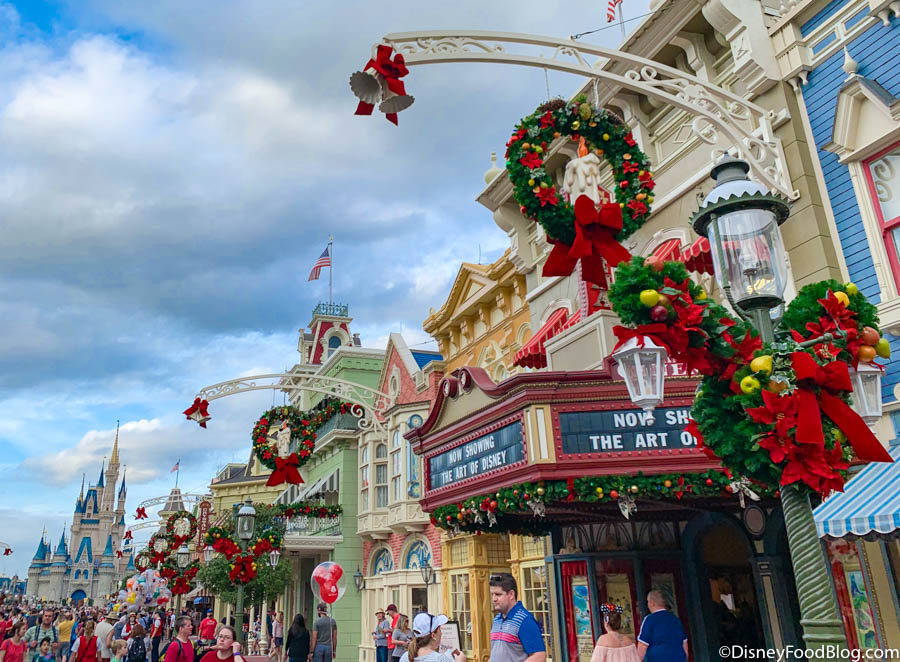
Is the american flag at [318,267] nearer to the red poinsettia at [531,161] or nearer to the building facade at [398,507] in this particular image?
the building facade at [398,507]

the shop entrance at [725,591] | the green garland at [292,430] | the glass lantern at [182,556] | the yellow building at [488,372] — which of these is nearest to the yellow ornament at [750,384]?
the shop entrance at [725,591]

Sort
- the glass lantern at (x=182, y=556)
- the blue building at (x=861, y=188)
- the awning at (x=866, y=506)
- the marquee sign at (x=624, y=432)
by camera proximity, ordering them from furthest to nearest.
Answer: the glass lantern at (x=182, y=556)
the marquee sign at (x=624, y=432)
the blue building at (x=861, y=188)
the awning at (x=866, y=506)

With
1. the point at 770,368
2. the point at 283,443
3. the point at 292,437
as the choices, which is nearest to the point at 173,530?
the point at 283,443

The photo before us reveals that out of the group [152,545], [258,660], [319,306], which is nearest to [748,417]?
[258,660]

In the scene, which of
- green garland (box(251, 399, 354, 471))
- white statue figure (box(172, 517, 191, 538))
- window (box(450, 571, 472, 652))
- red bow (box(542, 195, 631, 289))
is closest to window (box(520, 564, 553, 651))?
window (box(450, 571, 472, 652))

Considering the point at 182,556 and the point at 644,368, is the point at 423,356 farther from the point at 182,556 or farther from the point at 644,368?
the point at 644,368

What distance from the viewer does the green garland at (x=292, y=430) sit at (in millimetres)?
21703

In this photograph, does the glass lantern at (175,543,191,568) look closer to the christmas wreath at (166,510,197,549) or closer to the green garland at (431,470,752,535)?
the christmas wreath at (166,510,197,549)

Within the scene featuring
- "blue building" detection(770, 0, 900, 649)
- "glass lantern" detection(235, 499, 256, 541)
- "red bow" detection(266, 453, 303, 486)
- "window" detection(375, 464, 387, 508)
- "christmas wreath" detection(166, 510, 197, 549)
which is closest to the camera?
"blue building" detection(770, 0, 900, 649)

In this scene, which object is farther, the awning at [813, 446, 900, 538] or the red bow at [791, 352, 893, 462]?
the awning at [813, 446, 900, 538]

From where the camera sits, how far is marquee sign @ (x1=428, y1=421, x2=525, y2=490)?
8852mm

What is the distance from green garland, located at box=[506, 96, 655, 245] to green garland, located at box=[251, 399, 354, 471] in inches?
585

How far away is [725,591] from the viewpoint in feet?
36.9

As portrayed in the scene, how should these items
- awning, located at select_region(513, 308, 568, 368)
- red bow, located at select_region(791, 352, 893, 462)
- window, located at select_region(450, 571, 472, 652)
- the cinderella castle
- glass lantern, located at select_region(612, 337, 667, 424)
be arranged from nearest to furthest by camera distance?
red bow, located at select_region(791, 352, 893, 462)
glass lantern, located at select_region(612, 337, 667, 424)
awning, located at select_region(513, 308, 568, 368)
window, located at select_region(450, 571, 472, 652)
the cinderella castle
